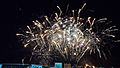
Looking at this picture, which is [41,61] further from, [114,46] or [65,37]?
[114,46]

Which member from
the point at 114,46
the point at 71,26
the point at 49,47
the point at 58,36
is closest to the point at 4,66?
the point at 49,47

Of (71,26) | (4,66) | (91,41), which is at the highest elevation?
(71,26)

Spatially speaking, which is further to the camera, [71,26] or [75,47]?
[75,47]

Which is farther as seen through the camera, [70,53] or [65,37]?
[70,53]

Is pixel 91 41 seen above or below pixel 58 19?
below

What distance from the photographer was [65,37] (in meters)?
10.6

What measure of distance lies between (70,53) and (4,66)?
3907 mm

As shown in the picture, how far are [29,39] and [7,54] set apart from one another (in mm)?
5854

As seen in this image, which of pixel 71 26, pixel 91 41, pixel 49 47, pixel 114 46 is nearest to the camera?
pixel 71 26

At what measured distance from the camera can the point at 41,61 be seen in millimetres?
12578

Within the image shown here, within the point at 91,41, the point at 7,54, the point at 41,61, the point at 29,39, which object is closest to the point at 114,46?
the point at 91,41

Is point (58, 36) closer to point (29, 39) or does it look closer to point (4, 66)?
point (29, 39)

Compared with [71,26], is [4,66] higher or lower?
lower

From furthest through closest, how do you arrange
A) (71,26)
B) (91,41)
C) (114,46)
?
1. (114,46)
2. (91,41)
3. (71,26)
